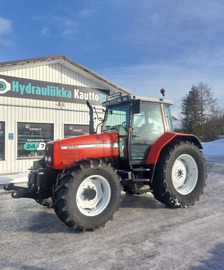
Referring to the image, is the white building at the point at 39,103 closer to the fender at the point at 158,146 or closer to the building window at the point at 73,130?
the building window at the point at 73,130

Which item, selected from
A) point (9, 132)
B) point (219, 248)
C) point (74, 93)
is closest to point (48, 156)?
point (219, 248)

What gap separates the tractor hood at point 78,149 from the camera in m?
4.28

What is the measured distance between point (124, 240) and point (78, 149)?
1691 millimetres

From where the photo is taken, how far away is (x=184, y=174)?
5.30 metres

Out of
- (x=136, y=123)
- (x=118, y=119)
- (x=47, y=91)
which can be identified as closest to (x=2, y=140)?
(x=47, y=91)

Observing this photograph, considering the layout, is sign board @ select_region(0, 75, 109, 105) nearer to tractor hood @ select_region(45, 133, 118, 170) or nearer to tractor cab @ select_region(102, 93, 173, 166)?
tractor cab @ select_region(102, 93, 173, 166)

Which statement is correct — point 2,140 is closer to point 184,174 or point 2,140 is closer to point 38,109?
point 38,109

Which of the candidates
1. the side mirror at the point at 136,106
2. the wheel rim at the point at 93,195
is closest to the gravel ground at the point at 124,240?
the wheel rim at the point at 93,195

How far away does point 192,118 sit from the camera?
39.5 metres

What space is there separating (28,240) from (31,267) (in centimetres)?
83

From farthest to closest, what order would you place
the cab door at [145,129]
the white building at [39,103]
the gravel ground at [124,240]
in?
the white building at [39,103], the cab door at [145,129], the gravel ground at [124,240]

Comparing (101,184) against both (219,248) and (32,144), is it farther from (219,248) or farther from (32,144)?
(32,144)

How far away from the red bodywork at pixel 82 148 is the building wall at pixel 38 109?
273 inches

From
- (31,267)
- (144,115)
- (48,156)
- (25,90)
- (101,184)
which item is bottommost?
(31,267)
